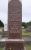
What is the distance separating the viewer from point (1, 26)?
407cm

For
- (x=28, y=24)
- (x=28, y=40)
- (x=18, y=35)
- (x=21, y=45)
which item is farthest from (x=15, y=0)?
(x=28, y=40)

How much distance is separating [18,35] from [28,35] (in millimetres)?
1213

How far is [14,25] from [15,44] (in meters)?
0.47

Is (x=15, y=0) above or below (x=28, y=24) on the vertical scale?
above

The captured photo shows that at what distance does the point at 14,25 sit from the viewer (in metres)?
3.11

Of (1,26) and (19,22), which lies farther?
(1,26)

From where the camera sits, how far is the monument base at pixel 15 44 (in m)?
3.05

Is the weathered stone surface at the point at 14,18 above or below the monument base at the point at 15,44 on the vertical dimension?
above

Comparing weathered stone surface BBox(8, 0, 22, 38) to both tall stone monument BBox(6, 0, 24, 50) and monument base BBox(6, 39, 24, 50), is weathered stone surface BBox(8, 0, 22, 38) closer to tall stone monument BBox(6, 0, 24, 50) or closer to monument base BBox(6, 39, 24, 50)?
tall stone monument BBox(6, 0, 24, 50)

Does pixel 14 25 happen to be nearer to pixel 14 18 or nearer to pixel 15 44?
pixel 14 18

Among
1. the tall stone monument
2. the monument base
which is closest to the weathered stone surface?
the tall stone monument

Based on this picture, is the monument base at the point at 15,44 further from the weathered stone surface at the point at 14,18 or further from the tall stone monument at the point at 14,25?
the weathered stone surface at the point at 14,18

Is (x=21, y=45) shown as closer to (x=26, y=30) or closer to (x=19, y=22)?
(x=19, y=22)

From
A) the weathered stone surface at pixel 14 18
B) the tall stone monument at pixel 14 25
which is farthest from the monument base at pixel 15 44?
the weathered stone surface at pixel 14 18
